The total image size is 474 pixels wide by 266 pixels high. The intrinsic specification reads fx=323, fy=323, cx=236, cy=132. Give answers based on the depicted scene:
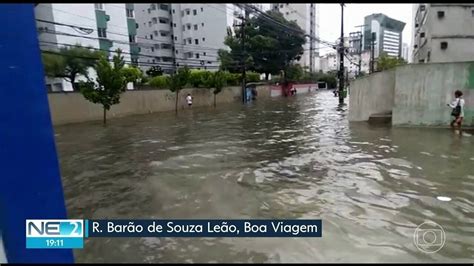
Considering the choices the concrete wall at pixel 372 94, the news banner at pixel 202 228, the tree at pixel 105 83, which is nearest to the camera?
the news banner at pixel 202 228

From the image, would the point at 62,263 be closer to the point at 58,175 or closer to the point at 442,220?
the point at 58,175

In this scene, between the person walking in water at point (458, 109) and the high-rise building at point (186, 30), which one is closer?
the person walking in water at point (458, 109)

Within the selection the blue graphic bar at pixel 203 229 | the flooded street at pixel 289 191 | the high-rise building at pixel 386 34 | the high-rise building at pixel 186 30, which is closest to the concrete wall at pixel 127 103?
the flooded street at pixel 289 191

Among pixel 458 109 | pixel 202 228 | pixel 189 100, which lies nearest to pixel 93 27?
pixel 189 100

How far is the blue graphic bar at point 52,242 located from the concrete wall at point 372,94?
41.9 feet

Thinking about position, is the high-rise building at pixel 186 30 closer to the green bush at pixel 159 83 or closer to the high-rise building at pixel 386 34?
the high-rise building at pixel 386 34

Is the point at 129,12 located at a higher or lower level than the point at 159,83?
higher

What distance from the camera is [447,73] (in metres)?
11.0

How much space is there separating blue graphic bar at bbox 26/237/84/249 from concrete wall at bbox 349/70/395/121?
41.9ft

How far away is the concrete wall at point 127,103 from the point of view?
18.8 m

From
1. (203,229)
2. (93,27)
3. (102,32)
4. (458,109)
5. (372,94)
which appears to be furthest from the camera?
(102,32)

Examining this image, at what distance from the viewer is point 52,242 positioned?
268 cm

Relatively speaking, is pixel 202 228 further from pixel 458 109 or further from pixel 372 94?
Answer: pixel 372 94

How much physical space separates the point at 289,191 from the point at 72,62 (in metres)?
18.1
